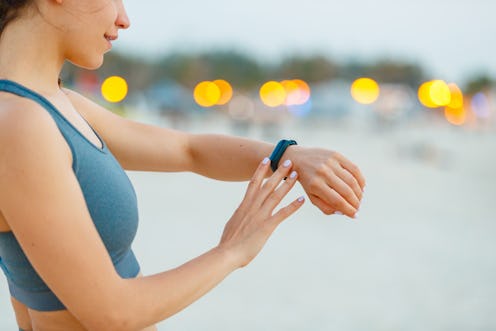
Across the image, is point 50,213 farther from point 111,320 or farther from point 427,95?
point 427,95

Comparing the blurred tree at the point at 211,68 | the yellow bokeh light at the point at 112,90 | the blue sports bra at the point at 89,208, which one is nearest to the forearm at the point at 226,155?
the blue sports bra at the point at 89,208

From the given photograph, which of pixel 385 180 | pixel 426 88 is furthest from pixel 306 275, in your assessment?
pixel 426 88

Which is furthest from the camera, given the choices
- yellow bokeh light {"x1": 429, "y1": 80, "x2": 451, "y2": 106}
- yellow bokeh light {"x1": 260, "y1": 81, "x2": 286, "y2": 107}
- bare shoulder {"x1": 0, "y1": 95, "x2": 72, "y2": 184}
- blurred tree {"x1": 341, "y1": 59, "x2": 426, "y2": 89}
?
blurred tree {"x1": 341, "y1": 59, "x2": 426, "y2": 89}

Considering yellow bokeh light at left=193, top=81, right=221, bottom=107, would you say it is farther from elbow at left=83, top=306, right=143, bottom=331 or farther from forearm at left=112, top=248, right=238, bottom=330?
elbow at left=83, top=306, right=143, bottom=331

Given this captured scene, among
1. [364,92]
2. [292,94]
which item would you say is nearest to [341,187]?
[292,94]

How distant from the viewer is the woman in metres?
1.12

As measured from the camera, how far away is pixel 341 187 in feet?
5.00

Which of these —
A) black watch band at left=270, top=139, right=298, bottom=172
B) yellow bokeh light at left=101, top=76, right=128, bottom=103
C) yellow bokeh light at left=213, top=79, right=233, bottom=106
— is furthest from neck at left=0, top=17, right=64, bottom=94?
yellow bokeh light at left=213, top=79, right=233, bottom=106

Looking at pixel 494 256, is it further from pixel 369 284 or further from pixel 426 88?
pixel 426 88

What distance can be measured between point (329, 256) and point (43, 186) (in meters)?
6.65

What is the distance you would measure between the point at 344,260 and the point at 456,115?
36431mm

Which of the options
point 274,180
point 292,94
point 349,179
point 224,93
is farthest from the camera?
point 224,93

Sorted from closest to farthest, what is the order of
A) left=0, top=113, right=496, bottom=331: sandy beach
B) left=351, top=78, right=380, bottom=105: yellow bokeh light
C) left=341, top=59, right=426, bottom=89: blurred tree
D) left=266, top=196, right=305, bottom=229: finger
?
1. left=266, top=196, right=305, bottom=229: finger
2. left=0, top=113, right=496, bottom=331: sandy beach
3. left=351, top=78, right=380, bottom=105: yellow bokeh light
4. left=341, top=59, right=426, bottom=89: blurred tree

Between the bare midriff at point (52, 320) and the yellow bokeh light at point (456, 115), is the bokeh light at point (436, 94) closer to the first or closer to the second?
the yellow bokeh light at point (456, 115)
